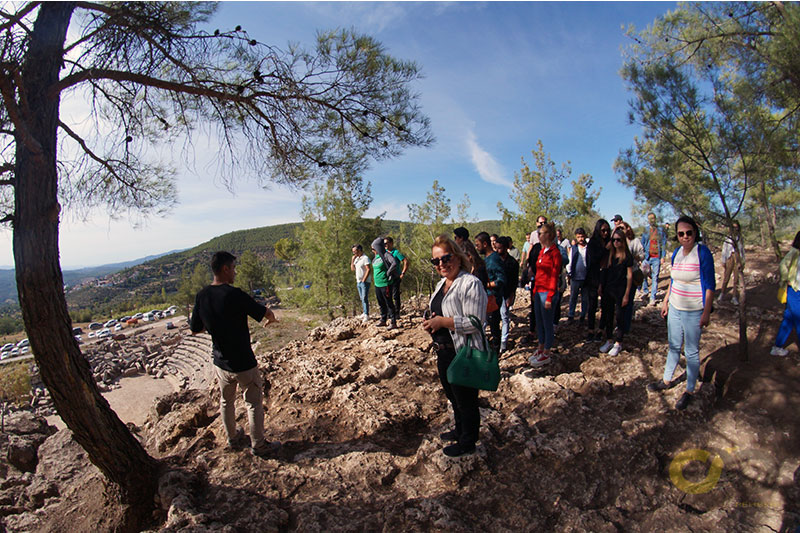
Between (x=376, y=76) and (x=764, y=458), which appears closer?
(x=764, y=458)

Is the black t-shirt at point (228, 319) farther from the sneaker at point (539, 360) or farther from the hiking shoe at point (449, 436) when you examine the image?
the sneaker at point (539, 360)

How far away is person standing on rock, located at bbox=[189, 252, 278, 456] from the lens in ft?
9.38

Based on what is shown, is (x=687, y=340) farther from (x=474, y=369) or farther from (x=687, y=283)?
(x=474, y=369)

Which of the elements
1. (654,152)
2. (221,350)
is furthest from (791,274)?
(221,350)

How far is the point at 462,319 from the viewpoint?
2.46 metres

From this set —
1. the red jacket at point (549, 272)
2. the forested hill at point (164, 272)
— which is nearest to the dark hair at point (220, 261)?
the red jacket at point (549, 272)

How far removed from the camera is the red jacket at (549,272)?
A: 4180mm

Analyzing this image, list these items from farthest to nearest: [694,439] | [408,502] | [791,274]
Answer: [791,274] → [694,439] → [408,502]

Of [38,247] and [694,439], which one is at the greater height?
[38,247]

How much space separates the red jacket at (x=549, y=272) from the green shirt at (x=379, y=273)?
282 centimetres

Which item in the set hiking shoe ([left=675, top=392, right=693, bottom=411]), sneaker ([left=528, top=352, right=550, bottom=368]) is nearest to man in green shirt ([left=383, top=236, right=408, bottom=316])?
sneaker ([left=528, top=352, right=550, bottom=368])

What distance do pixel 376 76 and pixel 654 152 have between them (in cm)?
372

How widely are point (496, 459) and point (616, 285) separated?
A: 2944mm

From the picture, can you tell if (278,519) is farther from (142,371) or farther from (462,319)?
(142,371)
